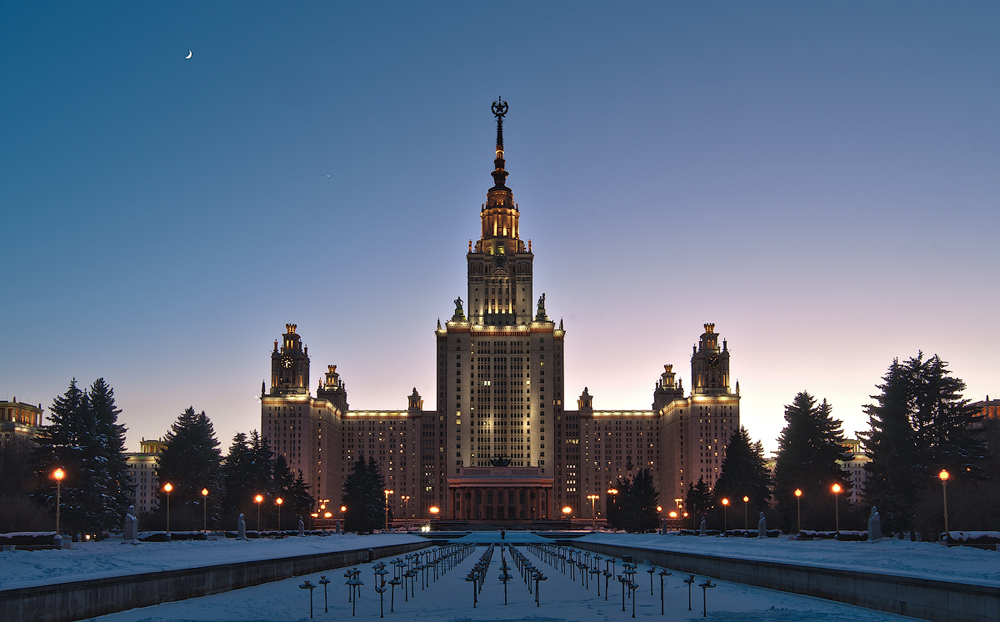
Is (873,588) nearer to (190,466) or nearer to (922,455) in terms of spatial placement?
(922,455)

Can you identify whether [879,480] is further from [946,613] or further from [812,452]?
[946,613]

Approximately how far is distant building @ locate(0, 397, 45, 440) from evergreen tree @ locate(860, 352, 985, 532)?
152644mm

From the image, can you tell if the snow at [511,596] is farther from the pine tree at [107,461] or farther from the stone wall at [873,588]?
the pine tree at [107,461]

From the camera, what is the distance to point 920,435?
66562 millimetres

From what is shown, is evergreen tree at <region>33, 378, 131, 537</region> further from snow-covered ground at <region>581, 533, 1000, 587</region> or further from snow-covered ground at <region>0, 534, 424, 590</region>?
snow-covered ground at <region>581, 533, 1000, 587</region>

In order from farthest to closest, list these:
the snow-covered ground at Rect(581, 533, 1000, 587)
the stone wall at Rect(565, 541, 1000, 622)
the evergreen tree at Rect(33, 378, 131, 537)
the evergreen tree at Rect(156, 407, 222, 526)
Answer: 1. the evergreen tree at Rect(156, 407, 222, 526)
2. the evergreen tree at Rect(33, 378, 131, 537)
3. the snow-covered ground at Rect(581, 533, 1000, 587)
4. the stone wall at Rect(565, 541, 1000, 622)

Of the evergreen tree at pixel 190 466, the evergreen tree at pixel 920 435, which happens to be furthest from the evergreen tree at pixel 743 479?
the evergreen tree at pixel 190 466

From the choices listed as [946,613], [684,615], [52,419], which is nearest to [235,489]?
[52,419]

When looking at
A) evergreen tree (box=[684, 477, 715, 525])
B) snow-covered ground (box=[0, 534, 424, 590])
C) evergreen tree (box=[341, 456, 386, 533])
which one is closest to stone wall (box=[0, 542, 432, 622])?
snow-covered ground (box=[0, 534, 424, 590])

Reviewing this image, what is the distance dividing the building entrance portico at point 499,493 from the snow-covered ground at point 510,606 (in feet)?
482

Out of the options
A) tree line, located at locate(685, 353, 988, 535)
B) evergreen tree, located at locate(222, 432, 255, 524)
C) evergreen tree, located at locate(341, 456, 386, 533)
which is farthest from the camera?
evergreen tree, located at locate(341, 456, 386, 533)

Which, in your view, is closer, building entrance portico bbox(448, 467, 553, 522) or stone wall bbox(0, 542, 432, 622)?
stone wall bbox(0, 542, 432, 622)

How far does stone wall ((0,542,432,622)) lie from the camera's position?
22.1 m

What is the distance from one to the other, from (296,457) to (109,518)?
128 m
